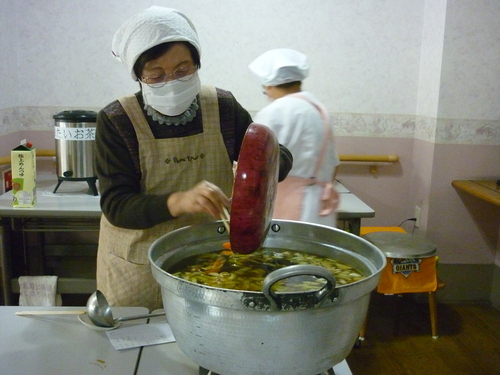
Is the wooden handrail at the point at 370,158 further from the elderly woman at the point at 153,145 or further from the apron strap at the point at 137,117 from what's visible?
the apron strap at the point at 137,117

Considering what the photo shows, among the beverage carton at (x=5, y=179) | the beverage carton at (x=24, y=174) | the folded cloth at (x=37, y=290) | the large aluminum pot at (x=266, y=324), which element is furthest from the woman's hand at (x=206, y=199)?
the beverage carton at (x=5, y=179)

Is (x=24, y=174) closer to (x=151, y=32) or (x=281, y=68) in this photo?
(x=281, y=68)

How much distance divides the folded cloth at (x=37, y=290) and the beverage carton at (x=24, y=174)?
46cm

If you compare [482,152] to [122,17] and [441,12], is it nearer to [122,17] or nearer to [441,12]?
[441,12]

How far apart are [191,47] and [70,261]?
95.2 inches

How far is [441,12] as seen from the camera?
9.64 ft

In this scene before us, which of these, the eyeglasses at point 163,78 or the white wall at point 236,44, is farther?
the white wall at point 236,44

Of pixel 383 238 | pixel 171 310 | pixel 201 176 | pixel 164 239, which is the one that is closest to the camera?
pixel 171 310

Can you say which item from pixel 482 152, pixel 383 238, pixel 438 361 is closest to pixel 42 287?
pixel 383 238

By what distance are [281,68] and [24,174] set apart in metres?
1.31

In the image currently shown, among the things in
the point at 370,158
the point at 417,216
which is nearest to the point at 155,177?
the point at 370,158

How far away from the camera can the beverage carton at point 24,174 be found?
7.39ft

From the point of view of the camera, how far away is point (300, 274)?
671 mm

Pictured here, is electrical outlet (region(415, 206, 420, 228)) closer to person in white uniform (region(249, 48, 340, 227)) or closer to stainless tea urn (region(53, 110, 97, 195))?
person in white uniform (region(249, 48, 340, 227))
